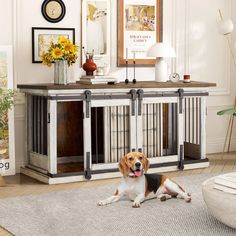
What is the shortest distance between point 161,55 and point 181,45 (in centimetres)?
95

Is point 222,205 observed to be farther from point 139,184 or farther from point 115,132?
point 115,132

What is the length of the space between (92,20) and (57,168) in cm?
166

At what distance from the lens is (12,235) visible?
4.04 meters

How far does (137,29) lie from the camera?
6801 millimetres

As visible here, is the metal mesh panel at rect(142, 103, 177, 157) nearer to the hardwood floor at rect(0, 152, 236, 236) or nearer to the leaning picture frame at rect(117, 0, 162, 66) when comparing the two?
the hardwood floor at rect(0, 152, 236, 236)

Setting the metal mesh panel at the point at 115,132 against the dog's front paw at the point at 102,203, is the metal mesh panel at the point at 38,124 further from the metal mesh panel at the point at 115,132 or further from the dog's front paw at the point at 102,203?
the dog's front paw at the point at 102,203

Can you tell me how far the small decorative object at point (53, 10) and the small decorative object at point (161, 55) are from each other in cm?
102

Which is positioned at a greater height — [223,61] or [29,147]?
[223,61]

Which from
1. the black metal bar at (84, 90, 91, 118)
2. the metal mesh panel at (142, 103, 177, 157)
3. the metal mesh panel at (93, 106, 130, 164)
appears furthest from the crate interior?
the metal mesh panel at (142, 103, 177, 157)

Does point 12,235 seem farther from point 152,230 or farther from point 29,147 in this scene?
point 29,147

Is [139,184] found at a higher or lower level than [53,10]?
lower

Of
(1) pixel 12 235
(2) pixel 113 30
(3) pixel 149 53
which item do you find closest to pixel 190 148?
(3) pixel 149 53

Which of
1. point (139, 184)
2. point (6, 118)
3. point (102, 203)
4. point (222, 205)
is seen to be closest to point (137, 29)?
point (6, 118)

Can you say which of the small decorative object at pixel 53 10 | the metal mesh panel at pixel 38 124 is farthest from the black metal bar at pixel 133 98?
the small decorative object at pixel 53 10
